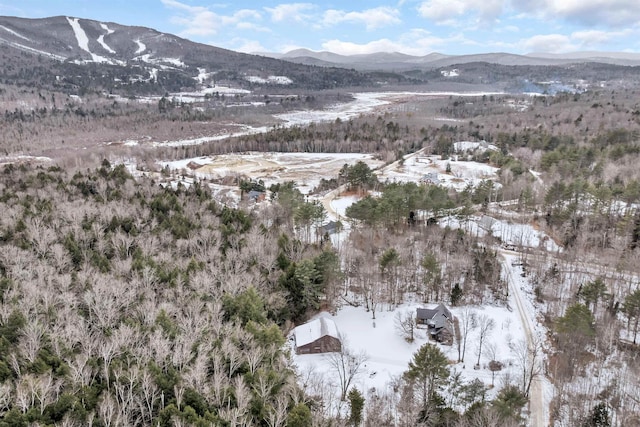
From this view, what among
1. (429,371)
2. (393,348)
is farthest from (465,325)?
(429,371)

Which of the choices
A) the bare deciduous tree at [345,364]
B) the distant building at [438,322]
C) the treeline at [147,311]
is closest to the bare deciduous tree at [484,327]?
the distant building at [438,322]

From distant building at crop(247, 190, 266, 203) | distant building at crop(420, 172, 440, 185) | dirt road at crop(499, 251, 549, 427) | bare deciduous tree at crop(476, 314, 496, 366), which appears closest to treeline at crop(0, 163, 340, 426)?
bare deciduous tree at crop(476, 314, 496, 366)

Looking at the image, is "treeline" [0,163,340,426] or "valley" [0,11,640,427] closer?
"treeline" [0,163,340,426]

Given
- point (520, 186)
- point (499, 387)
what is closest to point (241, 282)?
point (499, 387)

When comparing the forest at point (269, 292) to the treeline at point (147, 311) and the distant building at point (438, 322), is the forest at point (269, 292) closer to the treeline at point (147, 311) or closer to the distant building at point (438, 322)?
the treeline at point (147, 311)

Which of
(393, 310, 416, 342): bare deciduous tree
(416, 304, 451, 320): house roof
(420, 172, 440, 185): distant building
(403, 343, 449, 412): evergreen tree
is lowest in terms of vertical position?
(393, 310, 416, 342): bare deciduous tree

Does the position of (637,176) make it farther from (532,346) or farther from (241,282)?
(241,282)

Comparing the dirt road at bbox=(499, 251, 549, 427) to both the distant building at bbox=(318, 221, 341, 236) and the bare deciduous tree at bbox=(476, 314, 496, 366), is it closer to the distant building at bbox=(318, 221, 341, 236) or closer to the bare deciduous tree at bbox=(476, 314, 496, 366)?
the bare deciduous tree at bbox=(476, 314, 496, 366)
